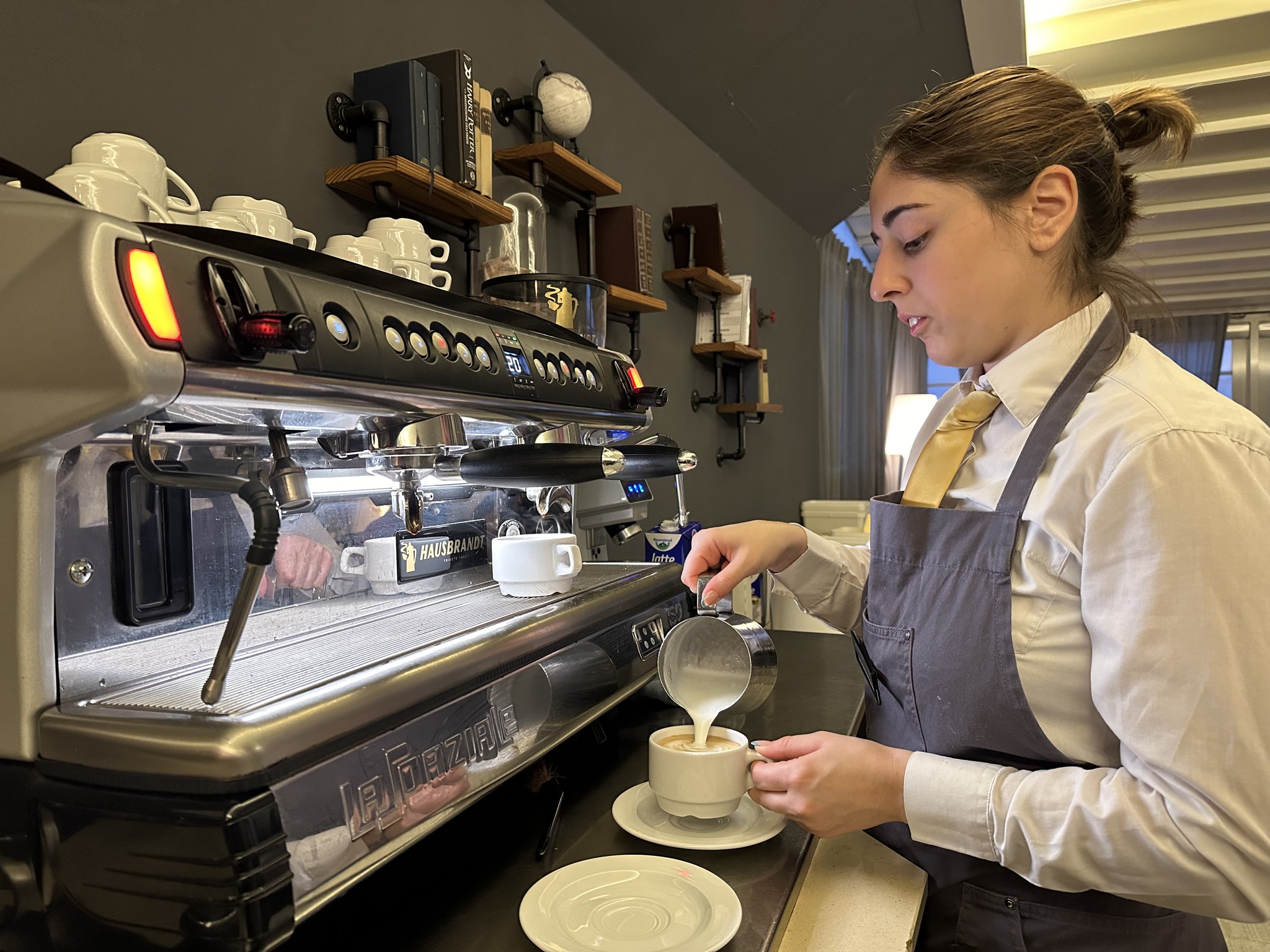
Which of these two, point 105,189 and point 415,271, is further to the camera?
point 415,271

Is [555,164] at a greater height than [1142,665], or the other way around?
[555,164]

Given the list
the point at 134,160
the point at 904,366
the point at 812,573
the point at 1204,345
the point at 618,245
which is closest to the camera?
the point at 134,160

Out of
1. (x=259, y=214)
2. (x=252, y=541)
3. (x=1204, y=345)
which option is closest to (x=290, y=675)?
(x=252, y=541)

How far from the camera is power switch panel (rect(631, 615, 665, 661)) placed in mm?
1088

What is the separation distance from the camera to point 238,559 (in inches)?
31.3

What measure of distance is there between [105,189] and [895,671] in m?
0.87

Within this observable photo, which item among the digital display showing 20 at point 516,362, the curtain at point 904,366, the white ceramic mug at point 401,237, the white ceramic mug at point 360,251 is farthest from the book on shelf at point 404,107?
the curtain at point 904,366

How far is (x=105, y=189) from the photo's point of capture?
70cm

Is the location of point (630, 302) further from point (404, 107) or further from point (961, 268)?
point (961, 268)

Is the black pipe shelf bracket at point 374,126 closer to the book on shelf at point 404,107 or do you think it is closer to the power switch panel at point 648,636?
the book on shelf at point 404,107

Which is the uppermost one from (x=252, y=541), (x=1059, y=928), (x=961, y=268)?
(x=961, y=268)

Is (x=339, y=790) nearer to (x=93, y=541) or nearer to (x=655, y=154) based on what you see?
(x=93, y=541)

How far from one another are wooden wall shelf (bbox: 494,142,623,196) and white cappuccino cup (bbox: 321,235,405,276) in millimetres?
680

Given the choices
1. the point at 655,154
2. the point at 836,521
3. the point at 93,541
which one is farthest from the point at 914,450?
the point at 836,521
